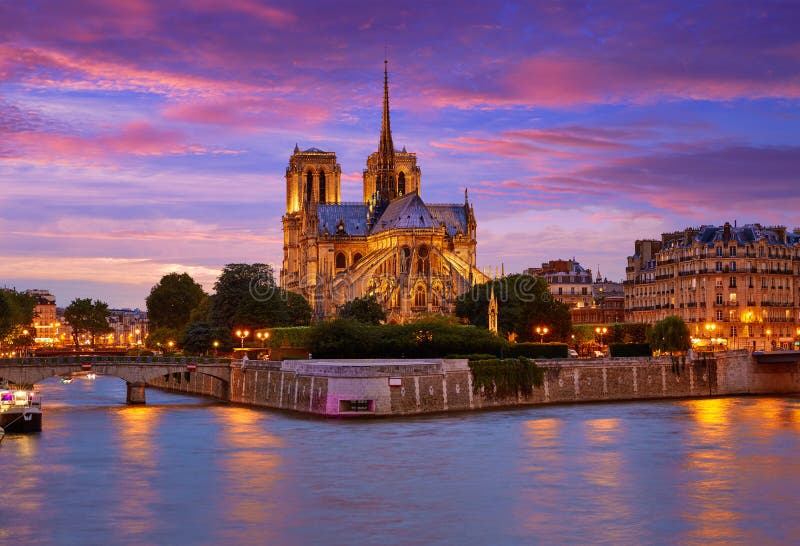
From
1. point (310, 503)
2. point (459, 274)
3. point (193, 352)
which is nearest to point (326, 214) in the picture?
point (459, 274)

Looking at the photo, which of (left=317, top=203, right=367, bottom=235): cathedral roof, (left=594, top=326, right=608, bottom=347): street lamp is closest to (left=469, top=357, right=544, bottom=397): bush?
(left=594, top=326, right=608, bottom=347): street lamp

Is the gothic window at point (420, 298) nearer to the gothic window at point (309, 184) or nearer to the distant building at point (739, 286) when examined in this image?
the distant building at point (739, 286)

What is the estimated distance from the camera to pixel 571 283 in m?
136

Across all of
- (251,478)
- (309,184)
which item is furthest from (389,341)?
(309,184)

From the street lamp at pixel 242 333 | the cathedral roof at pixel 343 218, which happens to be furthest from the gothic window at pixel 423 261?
the street lamp at pixel 242 333

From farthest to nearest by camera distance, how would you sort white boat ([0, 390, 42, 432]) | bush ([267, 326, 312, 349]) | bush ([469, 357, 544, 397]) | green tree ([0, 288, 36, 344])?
green tree ([0, 288, 36, 344])
bush ([267, 326, 312, 349])
bush ([469, 357, 544, 397])
white boat ([0, 390, 42, 432])

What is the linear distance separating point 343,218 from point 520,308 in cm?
4637

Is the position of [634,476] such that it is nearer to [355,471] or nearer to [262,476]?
[355,471]

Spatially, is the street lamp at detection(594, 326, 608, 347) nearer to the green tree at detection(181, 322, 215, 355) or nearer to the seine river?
the green tree at detection(181, 322, 215, 355)

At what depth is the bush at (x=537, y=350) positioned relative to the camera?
71688 mm

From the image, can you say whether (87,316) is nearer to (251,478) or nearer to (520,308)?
(520,308)

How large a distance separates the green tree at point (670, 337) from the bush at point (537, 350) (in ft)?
31.5

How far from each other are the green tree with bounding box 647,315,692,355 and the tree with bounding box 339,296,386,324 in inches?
1000

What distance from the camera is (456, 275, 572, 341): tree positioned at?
8750 cm
